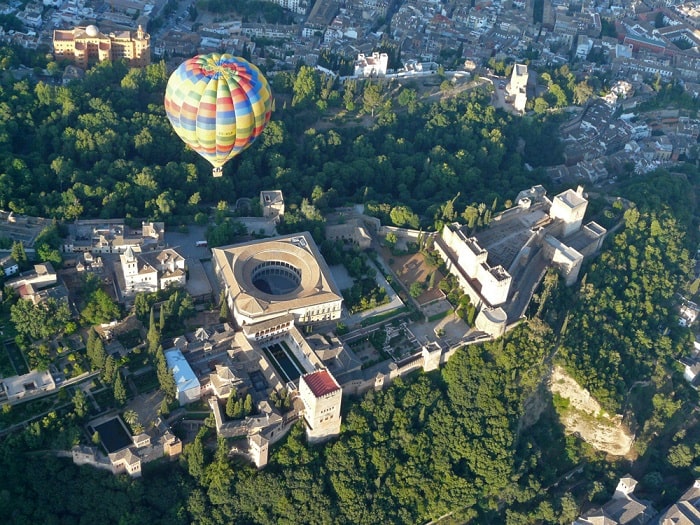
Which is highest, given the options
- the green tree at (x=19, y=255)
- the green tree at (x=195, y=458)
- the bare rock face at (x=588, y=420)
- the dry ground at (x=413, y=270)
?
the green tree at (x=19, y=255)

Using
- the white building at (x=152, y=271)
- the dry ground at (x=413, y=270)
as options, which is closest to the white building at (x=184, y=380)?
the white building at (x=152, y=271)

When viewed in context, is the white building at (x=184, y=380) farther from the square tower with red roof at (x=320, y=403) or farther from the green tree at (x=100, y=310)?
the square tower with red roof at (x=320, y=403)

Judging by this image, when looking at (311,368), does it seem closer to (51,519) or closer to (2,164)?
(51,519)

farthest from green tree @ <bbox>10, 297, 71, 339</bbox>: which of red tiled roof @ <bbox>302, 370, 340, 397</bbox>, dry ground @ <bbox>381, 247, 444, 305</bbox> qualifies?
dry ground @ <bbox>381, 247, 444, 305</bbox>

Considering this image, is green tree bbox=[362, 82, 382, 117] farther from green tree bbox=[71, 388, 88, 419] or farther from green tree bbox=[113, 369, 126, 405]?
green tree bbox=[71, 388, 88, 419]

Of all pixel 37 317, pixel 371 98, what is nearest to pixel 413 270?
pixel 371 98

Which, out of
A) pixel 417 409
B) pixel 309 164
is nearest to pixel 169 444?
pixel 417 409
